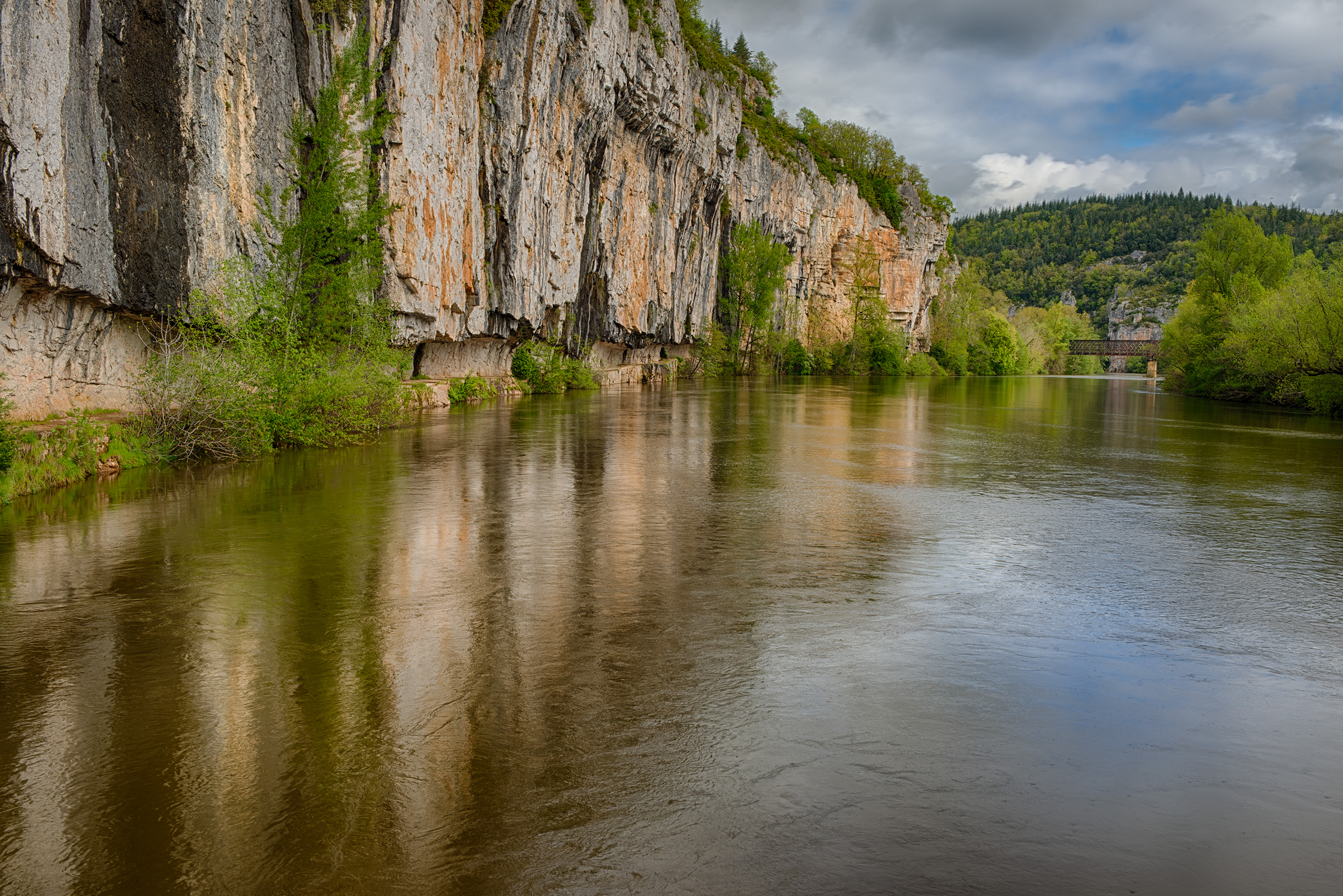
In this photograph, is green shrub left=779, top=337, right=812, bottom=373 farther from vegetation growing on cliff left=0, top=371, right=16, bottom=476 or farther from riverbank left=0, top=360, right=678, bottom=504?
vegetation growing on cliff left=0, top=371, right=16, bottom=476

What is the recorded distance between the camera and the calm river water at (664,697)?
3975 millimetres

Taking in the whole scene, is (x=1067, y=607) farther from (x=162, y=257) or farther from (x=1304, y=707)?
(x=162, y=257)

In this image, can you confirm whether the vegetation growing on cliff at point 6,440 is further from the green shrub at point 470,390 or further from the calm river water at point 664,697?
the green shrub at point 470,390

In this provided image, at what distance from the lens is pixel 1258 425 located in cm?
2947

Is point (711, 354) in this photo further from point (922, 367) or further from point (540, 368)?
point (922, 367)

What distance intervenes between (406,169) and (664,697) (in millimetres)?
24714

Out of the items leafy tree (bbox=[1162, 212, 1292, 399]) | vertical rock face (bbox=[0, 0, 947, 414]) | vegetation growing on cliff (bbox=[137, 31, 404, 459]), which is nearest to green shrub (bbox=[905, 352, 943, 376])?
vertical rock face (bbox=[0, 0, 947, 414])

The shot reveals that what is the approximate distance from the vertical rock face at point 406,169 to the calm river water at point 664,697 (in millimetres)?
4552

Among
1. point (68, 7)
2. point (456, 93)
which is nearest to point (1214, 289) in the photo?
point (456, 93)

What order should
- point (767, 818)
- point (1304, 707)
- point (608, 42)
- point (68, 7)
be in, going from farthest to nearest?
point (608, 42), point (68, 7), point (1304, 707), point (767, 818)

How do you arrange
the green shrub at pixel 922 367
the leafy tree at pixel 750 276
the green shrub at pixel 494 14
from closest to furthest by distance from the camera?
the green shrub at pixel 494 14, the leafy tree at pixel 750 276, the green shrub at pixel 922 367

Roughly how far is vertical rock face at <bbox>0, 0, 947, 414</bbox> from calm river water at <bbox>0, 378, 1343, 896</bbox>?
4.55 metres

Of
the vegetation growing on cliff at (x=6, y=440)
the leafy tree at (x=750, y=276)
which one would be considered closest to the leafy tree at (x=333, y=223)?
the vegetation growing on cliff at (x=6, y=440)

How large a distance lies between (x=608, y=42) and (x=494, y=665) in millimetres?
39531
